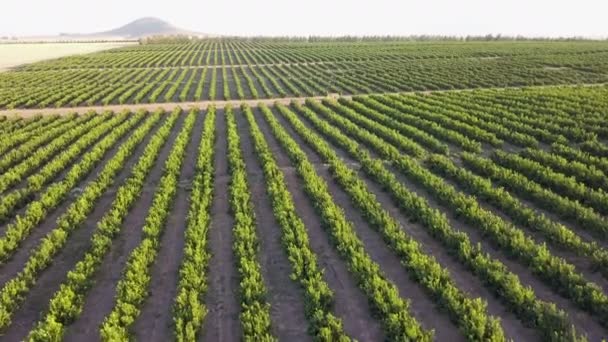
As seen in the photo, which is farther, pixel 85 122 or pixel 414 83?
pixel 414 83

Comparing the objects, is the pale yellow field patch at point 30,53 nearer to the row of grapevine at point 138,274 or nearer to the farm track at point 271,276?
the row of grapevine at point 138,274

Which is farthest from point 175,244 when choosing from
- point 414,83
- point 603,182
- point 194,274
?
point 414,83

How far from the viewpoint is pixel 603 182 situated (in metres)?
15.2

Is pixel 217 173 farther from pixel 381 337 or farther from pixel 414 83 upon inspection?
pixel 414 83

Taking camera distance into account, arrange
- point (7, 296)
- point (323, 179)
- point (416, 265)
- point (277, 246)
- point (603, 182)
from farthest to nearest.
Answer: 1. point (323, 179)
2. point (603, 182)
3. point (277, 246)
4. point (416, 265)
5. point (7, 296)

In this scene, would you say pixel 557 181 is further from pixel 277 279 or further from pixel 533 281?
pixel 277 279

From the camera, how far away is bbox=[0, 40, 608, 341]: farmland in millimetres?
9344

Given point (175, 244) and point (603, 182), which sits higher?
point (603, 182)

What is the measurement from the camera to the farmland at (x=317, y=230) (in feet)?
30.7

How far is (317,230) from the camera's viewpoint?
13602mm

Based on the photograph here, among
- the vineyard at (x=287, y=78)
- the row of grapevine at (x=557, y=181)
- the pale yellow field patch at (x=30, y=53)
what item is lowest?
the pale yellow field patch at (x=30, y=53)

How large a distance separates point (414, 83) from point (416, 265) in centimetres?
3663

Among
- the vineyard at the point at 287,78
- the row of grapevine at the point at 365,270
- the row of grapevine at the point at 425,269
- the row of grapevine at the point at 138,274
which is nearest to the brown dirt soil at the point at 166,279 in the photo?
the row of grapevine at the point at 138,274

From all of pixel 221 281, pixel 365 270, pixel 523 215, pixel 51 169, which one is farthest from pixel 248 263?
pixel 51 169
